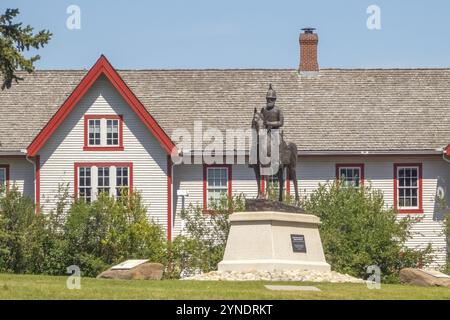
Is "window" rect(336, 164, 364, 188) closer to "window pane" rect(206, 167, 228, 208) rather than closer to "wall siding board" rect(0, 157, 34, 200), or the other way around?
"window pane" rect(206, 167, 228, 208)

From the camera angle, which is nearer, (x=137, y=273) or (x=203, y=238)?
(x=137, y=273)

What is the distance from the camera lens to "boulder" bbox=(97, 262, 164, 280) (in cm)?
4240

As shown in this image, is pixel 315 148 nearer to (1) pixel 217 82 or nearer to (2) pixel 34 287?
(1) pixel 217 82

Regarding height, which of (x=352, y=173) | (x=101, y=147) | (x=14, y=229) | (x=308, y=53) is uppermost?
(x=308, y=53)

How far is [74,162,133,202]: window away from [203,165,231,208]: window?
3005mm

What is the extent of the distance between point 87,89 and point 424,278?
61.1 ft

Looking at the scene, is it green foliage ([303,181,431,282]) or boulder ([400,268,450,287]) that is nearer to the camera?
boulder ([400,268,450,287])

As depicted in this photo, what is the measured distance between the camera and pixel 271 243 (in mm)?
42188

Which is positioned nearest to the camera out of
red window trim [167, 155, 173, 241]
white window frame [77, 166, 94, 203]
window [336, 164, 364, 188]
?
red window trim [167, 155, 173, 241]

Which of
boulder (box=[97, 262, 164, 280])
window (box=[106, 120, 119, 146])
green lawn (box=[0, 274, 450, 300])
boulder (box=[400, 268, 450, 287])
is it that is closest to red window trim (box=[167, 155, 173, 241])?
window (box=[106, 120, 119, 146])

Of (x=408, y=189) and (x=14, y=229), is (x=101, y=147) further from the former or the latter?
(x=408, y=189)

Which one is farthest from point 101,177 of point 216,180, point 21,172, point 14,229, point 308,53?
point 308,53

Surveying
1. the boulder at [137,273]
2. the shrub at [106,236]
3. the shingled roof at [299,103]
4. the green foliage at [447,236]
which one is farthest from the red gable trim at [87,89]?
the boulder at [137,273]

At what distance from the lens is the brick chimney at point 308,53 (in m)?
63.4
